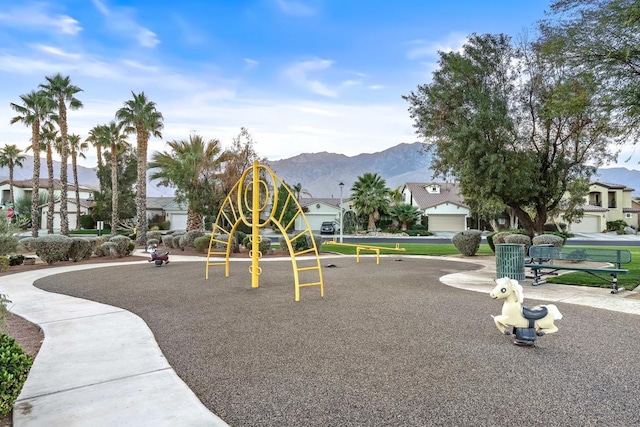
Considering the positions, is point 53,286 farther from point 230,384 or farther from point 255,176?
point 230,384

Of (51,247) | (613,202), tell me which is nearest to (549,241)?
(51,247)

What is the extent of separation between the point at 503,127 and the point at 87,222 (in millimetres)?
49419

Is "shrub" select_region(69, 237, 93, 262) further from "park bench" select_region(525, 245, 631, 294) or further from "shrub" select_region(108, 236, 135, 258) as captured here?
"park bench" select_region(525, 245, 631, 294)

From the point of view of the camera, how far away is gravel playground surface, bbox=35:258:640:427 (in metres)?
3.28

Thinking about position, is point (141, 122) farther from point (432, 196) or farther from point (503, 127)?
point (432, 196)

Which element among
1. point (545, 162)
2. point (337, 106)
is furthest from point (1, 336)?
point (337, 106)

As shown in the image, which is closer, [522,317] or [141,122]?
[522,317]

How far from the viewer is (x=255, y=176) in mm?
9516

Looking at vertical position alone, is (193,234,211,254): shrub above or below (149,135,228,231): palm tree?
below

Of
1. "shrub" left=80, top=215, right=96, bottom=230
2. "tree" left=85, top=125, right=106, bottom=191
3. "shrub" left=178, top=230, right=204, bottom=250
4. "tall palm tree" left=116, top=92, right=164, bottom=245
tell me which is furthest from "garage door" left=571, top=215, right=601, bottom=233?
"shrub" left=80, top=215, right=96, bottom=230

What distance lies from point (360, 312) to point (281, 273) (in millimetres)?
5559

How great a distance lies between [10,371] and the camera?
2.92m

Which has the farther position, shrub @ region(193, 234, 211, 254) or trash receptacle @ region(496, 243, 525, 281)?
shrub @ region(193, 234, 211, 254)

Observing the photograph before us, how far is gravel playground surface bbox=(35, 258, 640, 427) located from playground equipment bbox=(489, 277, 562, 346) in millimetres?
172
